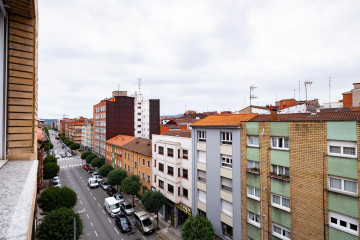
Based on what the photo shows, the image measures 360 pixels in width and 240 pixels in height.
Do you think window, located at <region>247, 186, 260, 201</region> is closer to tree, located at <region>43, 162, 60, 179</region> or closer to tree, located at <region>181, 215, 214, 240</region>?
tree, located at <region>181, 215, 214, 240</region>

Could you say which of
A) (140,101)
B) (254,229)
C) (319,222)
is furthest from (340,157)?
(140,101)

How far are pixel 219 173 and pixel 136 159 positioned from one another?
19.9m

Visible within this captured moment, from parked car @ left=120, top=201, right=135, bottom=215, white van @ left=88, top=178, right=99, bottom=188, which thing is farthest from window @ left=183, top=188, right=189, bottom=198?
white van @ left=88, top=178, right=99, bottom=188

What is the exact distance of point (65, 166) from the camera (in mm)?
59969

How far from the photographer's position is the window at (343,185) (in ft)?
41.3

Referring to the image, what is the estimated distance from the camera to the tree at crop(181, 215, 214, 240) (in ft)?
60.3

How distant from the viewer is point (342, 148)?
512 inches

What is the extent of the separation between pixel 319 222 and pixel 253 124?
8.82 m

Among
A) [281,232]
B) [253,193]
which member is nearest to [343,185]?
[281,232]

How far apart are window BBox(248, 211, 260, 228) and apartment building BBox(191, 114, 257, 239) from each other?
85 cm

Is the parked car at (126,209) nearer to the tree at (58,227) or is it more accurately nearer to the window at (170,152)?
the tree at (58,227)

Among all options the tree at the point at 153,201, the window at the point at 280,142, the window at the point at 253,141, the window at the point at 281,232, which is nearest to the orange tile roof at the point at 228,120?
the window at the point at 253,141

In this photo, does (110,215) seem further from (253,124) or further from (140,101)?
(140,101)

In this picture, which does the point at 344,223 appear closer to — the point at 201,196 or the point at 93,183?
the point at 201,196
